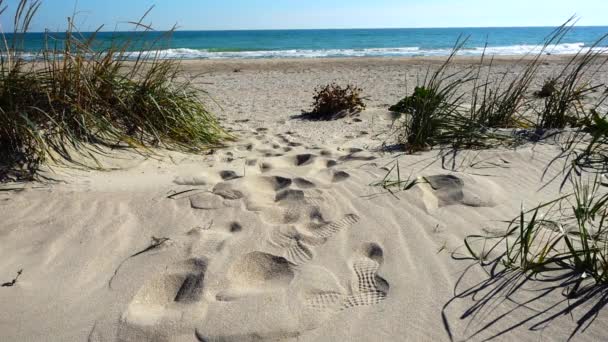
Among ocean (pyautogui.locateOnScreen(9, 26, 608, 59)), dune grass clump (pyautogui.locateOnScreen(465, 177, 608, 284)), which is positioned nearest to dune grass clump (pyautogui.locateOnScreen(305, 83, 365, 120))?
ocean (pyautogui.locateOnScreen(9, 26, 608, 59))

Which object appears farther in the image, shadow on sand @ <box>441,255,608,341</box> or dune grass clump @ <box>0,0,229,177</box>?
dune grass clump @ <box>0,0,229,177</box>

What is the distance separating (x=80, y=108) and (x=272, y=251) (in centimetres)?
199

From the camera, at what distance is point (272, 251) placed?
2.21 metres

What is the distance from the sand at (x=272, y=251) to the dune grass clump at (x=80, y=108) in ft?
0.80

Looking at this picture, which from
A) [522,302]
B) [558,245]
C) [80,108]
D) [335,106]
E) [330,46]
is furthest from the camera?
[330,46]

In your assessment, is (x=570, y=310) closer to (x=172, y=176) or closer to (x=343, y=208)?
(x=343, y=208)

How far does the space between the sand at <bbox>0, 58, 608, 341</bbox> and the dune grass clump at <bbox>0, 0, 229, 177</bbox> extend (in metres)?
0.24

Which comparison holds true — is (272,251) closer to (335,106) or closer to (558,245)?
(558,245)

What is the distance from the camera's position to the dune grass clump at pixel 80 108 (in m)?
3.14

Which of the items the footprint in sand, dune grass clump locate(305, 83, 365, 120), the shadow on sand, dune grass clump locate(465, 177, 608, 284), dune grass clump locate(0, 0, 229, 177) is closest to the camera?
the shadow on sand

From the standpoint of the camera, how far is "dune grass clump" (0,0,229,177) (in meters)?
3.14

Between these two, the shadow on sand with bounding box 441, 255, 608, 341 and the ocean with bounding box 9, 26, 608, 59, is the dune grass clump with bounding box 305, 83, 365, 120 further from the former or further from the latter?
the shadow on sand with bounding box 441, 255, 608, 341

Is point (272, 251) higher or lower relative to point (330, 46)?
higher

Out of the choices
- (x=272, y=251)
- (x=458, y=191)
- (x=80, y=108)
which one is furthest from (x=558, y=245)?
(x=80, y=108)
